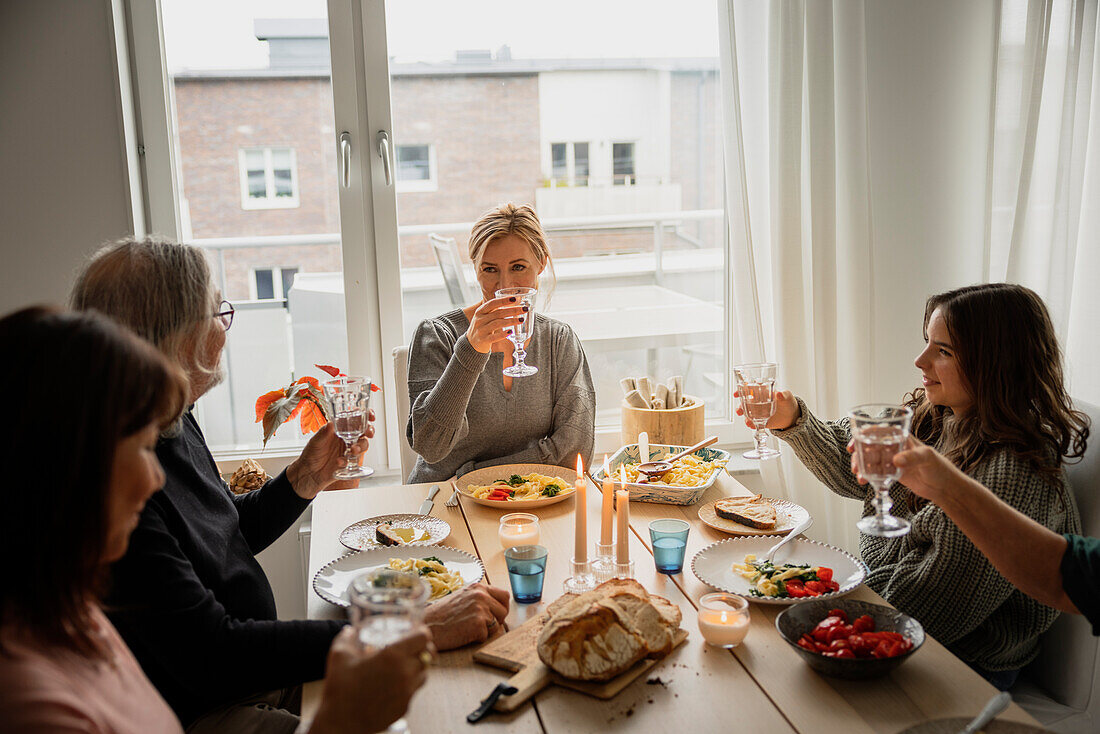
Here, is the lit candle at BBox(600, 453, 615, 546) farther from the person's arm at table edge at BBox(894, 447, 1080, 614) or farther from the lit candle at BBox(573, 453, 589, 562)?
the person's arm at table edge at BBox(894, 447, 1080, 614)

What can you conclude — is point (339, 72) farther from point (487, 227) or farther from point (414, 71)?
point (487, 227)

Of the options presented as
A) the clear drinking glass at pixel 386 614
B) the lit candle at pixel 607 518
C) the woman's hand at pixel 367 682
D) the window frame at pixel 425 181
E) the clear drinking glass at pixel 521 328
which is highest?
the window frame at pixel 425 181

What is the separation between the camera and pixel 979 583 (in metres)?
1.84

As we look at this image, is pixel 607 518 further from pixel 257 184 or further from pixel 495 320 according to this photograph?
pixel 257 184

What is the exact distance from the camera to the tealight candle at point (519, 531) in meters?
1.94

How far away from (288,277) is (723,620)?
7.15 feet

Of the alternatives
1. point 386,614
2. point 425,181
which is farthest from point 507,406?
point 386,614

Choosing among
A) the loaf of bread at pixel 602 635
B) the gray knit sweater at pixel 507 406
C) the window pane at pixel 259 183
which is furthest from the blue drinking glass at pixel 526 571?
the window pane at pixel 259 183

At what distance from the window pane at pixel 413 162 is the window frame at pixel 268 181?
35 centimetres

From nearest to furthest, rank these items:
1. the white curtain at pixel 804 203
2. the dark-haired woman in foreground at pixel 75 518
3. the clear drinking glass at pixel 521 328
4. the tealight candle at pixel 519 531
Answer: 1. the dark-haired woman in foreground at pixel 75 518
2. the tealight candle at pixel 519 531
3. the clear drinking glass at pixel 521 328
4. the white curtain at pixel 804 203

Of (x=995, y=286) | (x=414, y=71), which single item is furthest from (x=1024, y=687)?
(x=414, y=71)

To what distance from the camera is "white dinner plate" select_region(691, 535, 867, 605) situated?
1.76 m

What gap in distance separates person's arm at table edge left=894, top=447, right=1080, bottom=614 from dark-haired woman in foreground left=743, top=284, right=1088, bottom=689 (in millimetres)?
321

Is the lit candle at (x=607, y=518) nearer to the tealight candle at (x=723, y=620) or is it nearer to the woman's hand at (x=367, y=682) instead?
the tealight candle at (x=723, y=620)
